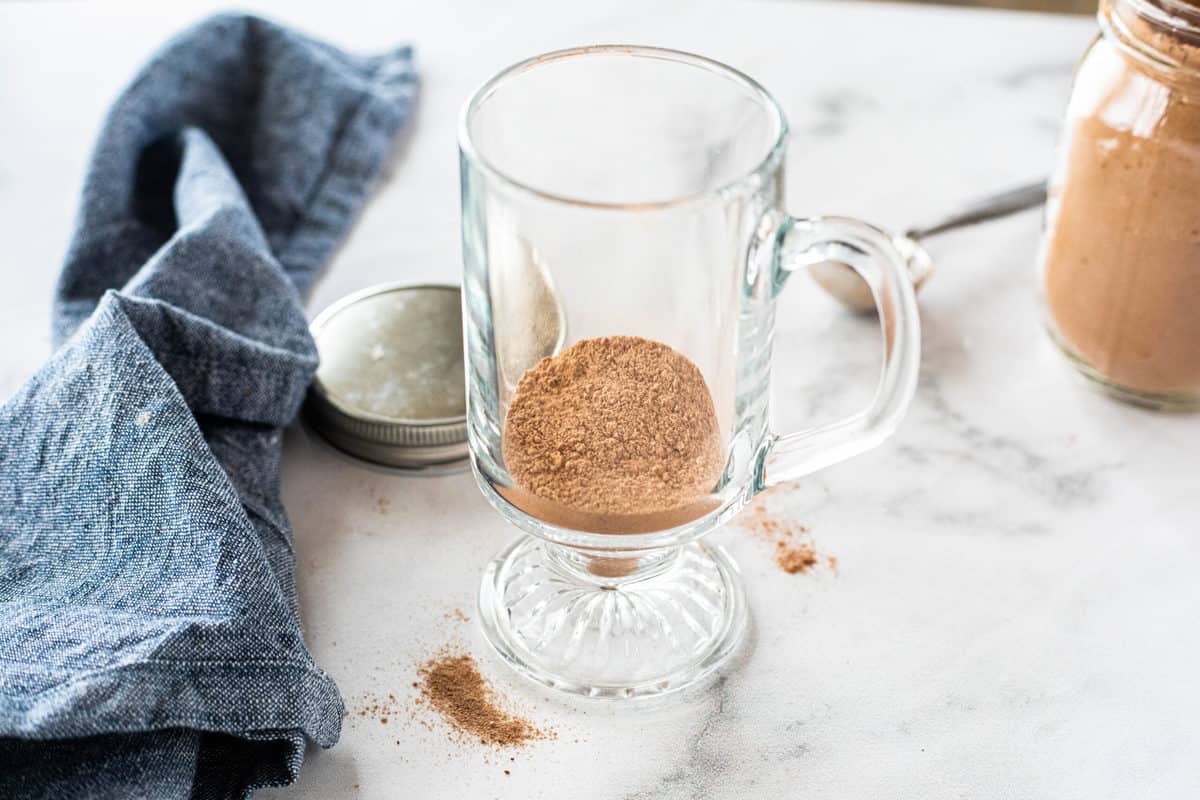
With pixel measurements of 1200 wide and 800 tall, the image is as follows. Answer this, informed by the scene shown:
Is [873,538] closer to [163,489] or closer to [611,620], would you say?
[611,620]

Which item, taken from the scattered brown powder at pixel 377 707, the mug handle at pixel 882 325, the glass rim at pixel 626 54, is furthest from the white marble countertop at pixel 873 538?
the glass rim at pixel 626 54

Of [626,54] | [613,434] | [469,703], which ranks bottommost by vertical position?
[469,703]

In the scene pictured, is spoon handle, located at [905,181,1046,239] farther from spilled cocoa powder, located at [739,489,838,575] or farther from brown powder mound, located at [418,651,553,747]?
brown powder mound, located at [418,651,553,747]

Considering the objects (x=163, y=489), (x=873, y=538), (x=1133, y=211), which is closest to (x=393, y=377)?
(x=163, y=489)

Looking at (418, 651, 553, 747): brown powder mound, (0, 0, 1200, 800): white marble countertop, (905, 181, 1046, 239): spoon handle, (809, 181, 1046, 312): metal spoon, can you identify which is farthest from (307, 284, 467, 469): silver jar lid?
(905, 181, 1046, 239): spoon handle

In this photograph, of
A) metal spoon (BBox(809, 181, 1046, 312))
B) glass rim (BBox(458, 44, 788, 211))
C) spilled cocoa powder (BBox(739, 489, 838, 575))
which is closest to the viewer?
glass rim (BBox(458, 44, 788, 211))

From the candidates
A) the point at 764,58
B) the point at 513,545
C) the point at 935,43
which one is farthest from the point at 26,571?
the point at 935,43

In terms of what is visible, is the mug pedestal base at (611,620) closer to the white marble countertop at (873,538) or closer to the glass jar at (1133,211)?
the white marble countertop at (873,538)
